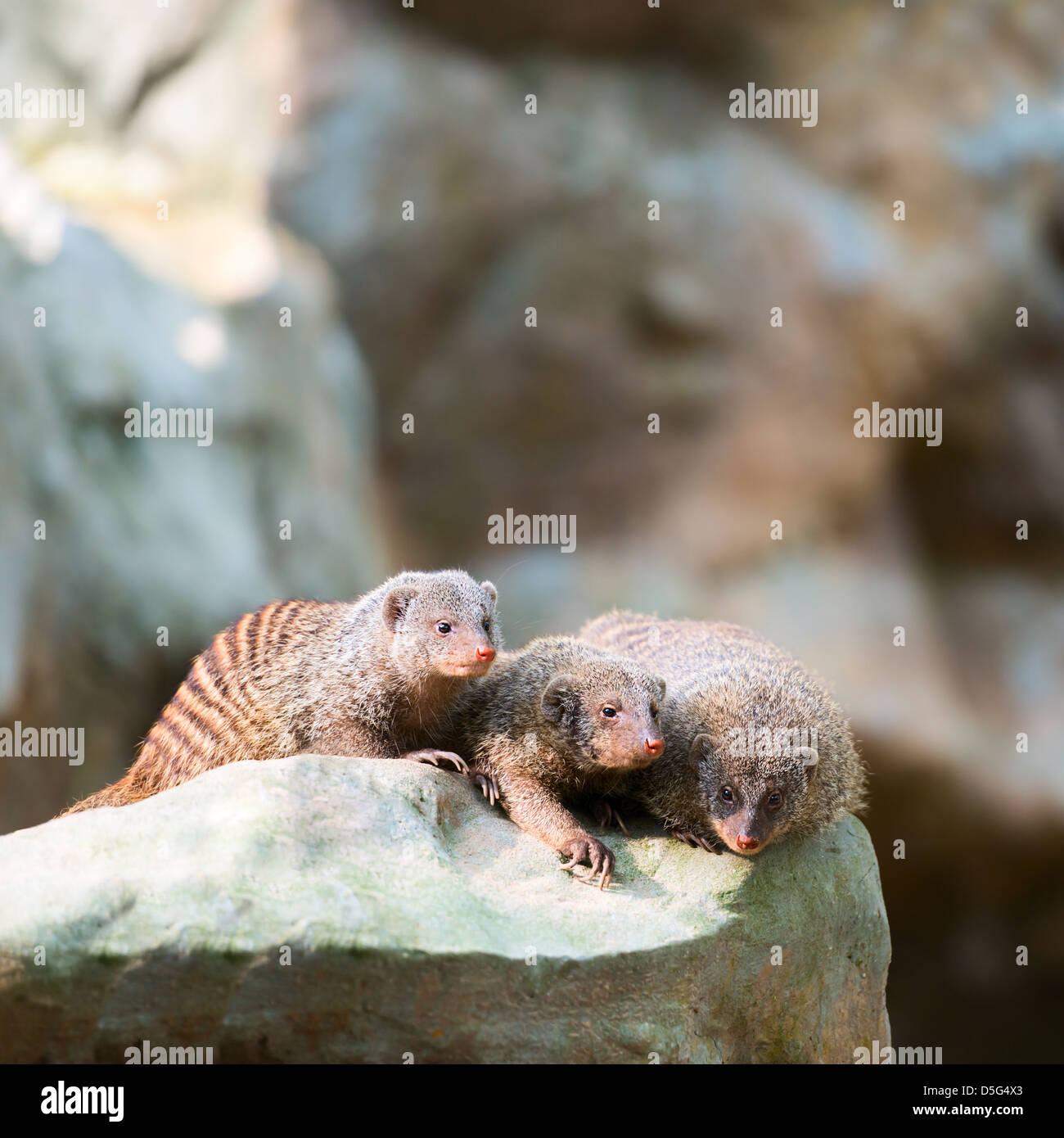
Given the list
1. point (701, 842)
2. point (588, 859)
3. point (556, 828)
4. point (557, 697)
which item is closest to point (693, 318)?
point (557, 697)

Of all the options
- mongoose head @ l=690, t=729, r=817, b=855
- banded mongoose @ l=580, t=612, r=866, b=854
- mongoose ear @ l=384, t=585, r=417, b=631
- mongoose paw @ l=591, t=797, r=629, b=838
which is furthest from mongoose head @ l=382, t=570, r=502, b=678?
mongoose head @ l=690, t=729, r=817, b=855

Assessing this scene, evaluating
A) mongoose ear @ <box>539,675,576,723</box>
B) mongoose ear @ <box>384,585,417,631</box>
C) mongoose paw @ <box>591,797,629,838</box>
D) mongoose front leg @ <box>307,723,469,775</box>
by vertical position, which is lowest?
mongoose paw @ <box>591,797,629,838</box>

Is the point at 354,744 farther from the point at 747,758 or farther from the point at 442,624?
the point at 747,758

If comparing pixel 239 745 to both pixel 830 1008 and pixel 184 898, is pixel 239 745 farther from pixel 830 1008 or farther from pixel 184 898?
pixel 830 1008

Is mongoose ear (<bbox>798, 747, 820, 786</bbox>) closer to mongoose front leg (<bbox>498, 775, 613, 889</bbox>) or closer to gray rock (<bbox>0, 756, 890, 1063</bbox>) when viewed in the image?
gray rock (<bbox>0, 756, 890, 1063</bbox>)

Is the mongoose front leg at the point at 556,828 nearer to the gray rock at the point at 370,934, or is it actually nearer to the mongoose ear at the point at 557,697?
the gray rock at the point at 370,934
